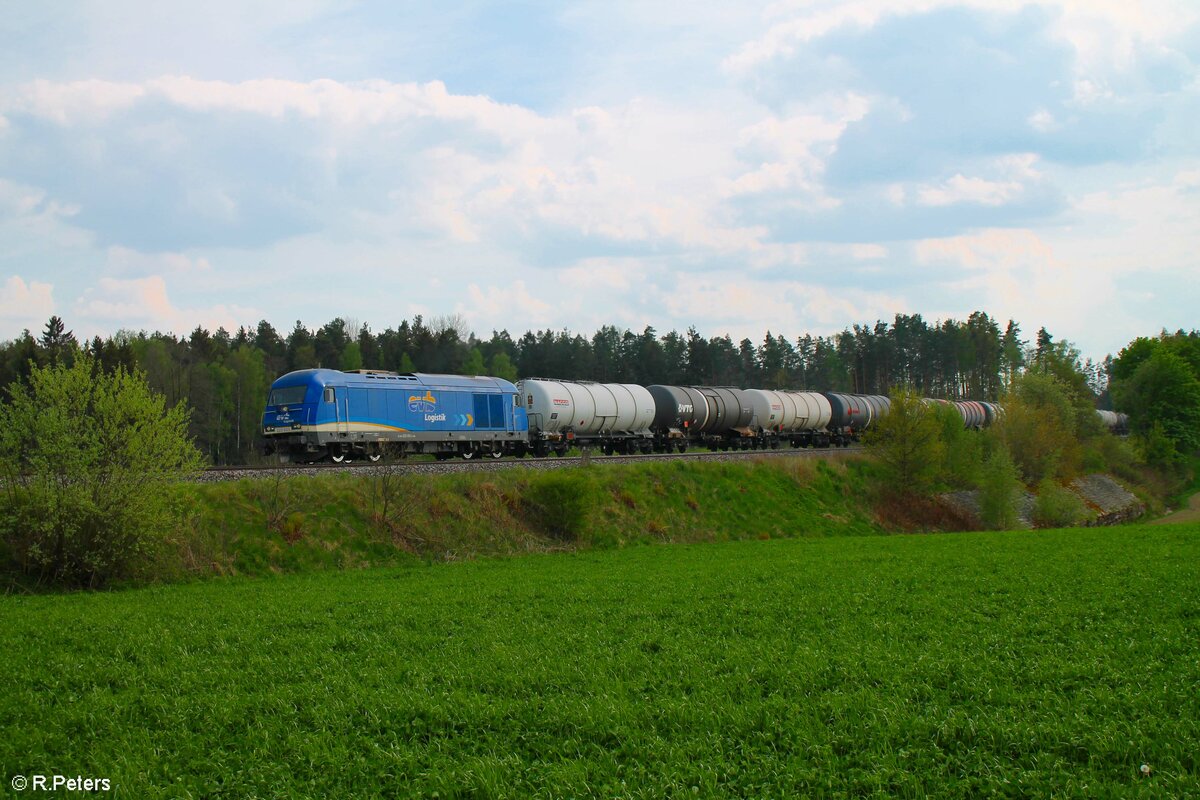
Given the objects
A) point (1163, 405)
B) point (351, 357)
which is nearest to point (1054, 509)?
point (1163, 405)

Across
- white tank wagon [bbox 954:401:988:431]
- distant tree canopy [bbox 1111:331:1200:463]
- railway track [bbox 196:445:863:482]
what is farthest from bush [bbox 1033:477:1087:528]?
distant tree canopy [bbox 1111:331:1200:463]

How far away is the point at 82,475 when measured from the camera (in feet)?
58.7

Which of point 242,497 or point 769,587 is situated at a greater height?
point 242,497

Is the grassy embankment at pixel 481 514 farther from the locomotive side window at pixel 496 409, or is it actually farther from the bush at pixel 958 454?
→ the bush at pixel 958 454

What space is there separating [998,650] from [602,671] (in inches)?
188

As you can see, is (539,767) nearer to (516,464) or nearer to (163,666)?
(163,666)

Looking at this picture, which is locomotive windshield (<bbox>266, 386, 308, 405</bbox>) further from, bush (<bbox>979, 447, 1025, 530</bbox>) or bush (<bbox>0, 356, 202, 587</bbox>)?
bush (<bbox>979, 447, 1025, 530</bbox>)

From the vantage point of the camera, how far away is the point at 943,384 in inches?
4823

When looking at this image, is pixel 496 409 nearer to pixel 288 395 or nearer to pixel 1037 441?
pixel 288 395

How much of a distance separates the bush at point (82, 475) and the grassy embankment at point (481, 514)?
49.7 inches

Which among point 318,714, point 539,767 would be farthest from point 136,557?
point 539,767

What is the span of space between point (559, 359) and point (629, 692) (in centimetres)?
9943

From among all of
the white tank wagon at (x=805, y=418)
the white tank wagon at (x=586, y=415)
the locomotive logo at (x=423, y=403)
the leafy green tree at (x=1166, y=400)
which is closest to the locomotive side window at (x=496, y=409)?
the white tank wagon at (x=586, y=415)

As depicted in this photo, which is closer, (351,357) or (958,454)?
(958,454)
